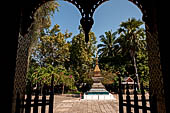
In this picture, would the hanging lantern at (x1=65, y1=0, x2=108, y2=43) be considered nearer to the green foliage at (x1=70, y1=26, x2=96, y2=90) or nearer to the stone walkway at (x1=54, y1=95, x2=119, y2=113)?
the stone walkway at (x1=54, y1=95, x2=119, y2=113)

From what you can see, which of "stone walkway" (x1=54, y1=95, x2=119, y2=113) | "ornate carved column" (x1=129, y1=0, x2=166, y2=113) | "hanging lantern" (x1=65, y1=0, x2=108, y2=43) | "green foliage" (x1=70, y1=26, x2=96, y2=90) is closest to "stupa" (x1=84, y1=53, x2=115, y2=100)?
"stone walkway" (x1=54, y1=95, x2=119, y2=113)

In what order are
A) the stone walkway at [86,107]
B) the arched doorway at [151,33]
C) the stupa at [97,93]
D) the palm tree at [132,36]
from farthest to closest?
the palm tree at [132,36]
the stupa at [97,93]
the stone walkway at [86,107]
the arched doorway at [151,33]

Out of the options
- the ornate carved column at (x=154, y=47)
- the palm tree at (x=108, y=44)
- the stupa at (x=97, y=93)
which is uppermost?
the palm tree at (x=108, y=44)

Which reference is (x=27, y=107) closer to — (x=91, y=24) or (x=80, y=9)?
(x=91, y=24)

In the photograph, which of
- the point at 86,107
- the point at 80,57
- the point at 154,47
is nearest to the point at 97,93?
the point at 86,107

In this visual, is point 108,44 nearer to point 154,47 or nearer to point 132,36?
point 132,36

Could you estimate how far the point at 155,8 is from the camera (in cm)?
236

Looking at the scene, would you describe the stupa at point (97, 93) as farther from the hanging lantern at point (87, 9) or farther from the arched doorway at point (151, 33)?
the hanging lantern at point (87, 9)

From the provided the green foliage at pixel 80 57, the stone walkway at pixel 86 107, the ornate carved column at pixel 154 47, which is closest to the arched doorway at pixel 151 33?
the ornate carved column at pixel 154 47

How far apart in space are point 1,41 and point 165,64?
2.78m

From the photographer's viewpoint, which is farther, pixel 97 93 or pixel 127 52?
pixel 127 52

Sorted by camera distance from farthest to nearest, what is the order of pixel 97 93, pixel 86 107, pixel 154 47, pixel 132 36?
pixel 132 36
pixel 97 93
pixel 86 107
pixel 154 47

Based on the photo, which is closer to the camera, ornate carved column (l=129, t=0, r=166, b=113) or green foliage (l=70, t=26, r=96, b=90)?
ornate carved column (l=129, t=0, r=166, b=113)

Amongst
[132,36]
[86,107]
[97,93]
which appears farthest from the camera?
[132,36]
